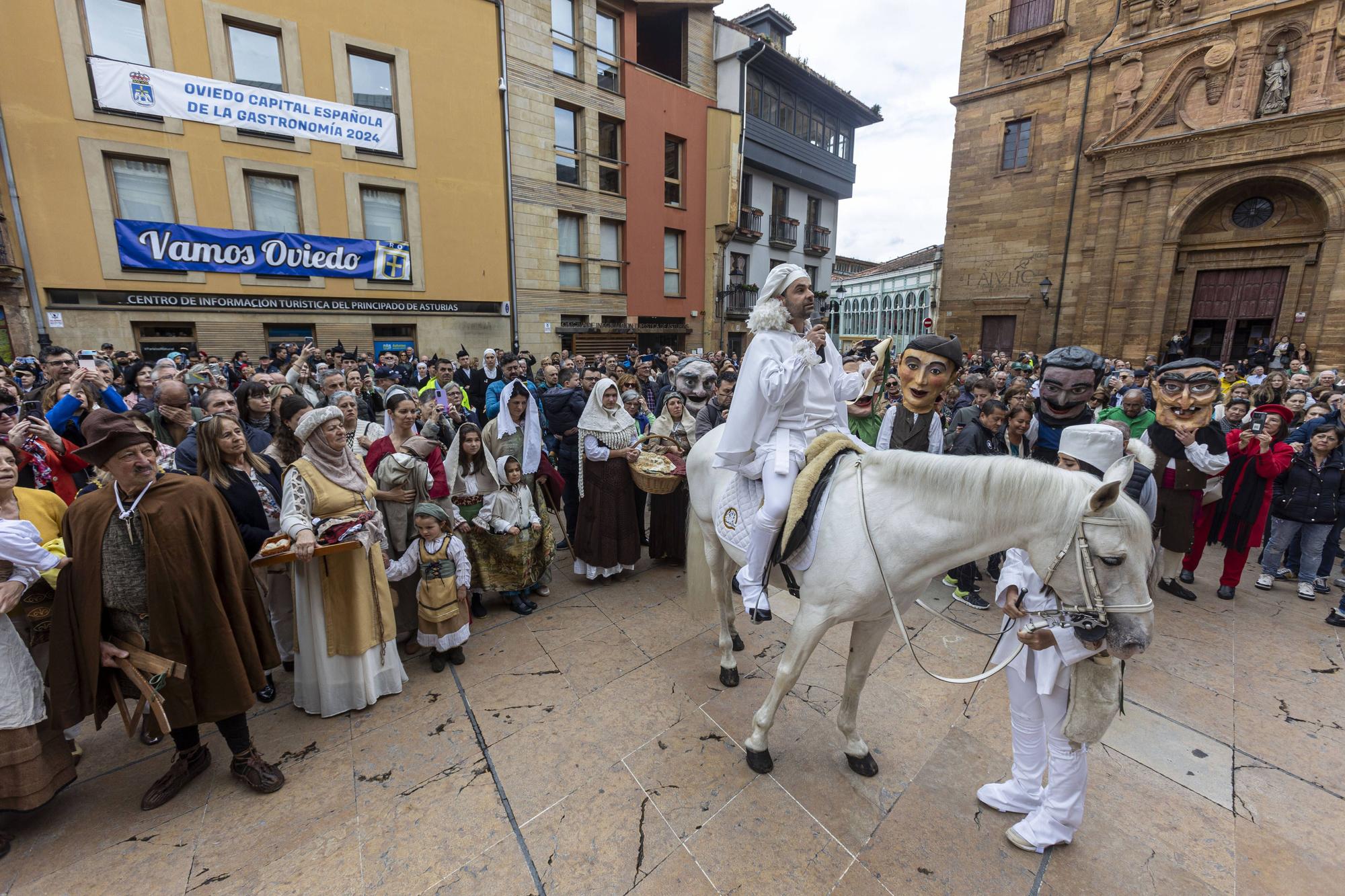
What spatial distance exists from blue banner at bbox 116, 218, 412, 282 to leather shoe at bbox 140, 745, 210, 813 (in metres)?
12.8

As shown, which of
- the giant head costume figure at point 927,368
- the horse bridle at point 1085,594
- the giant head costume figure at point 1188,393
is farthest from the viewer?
the giant head costume figure at point 927,368

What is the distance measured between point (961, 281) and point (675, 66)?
42.7ft

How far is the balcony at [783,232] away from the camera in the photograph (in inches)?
856

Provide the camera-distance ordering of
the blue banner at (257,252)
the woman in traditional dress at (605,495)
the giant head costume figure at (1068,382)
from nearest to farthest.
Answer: the giant head costume figure at (1068,382), the woman in traditional dress at (605,495), the blue banner at (257,252)

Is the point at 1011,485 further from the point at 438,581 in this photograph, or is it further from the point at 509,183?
the point at 509,183

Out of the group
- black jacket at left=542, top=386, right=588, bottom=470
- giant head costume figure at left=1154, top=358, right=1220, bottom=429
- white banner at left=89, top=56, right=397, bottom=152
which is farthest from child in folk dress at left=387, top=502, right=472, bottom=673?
white banner at left=89, top=56, right=397, bottom=152

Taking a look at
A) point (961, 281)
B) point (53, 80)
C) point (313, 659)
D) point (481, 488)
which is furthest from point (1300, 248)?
point (53, 80)

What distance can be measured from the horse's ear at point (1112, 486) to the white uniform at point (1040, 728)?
477mm

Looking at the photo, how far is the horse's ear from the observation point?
1699 millimetres

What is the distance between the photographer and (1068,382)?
3.54 meters

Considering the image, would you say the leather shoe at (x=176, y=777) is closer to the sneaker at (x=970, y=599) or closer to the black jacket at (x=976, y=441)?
the sneaker at (x=970, y=599)

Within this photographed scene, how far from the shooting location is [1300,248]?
14617 millimetres

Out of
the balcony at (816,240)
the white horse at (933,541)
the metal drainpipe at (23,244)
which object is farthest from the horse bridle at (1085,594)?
the balcony at (816,240)

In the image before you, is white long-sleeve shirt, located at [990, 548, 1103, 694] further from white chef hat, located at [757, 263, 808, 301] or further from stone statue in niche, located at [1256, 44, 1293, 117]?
stone statue in niche, located at [1256, 44, 1293, 117]
